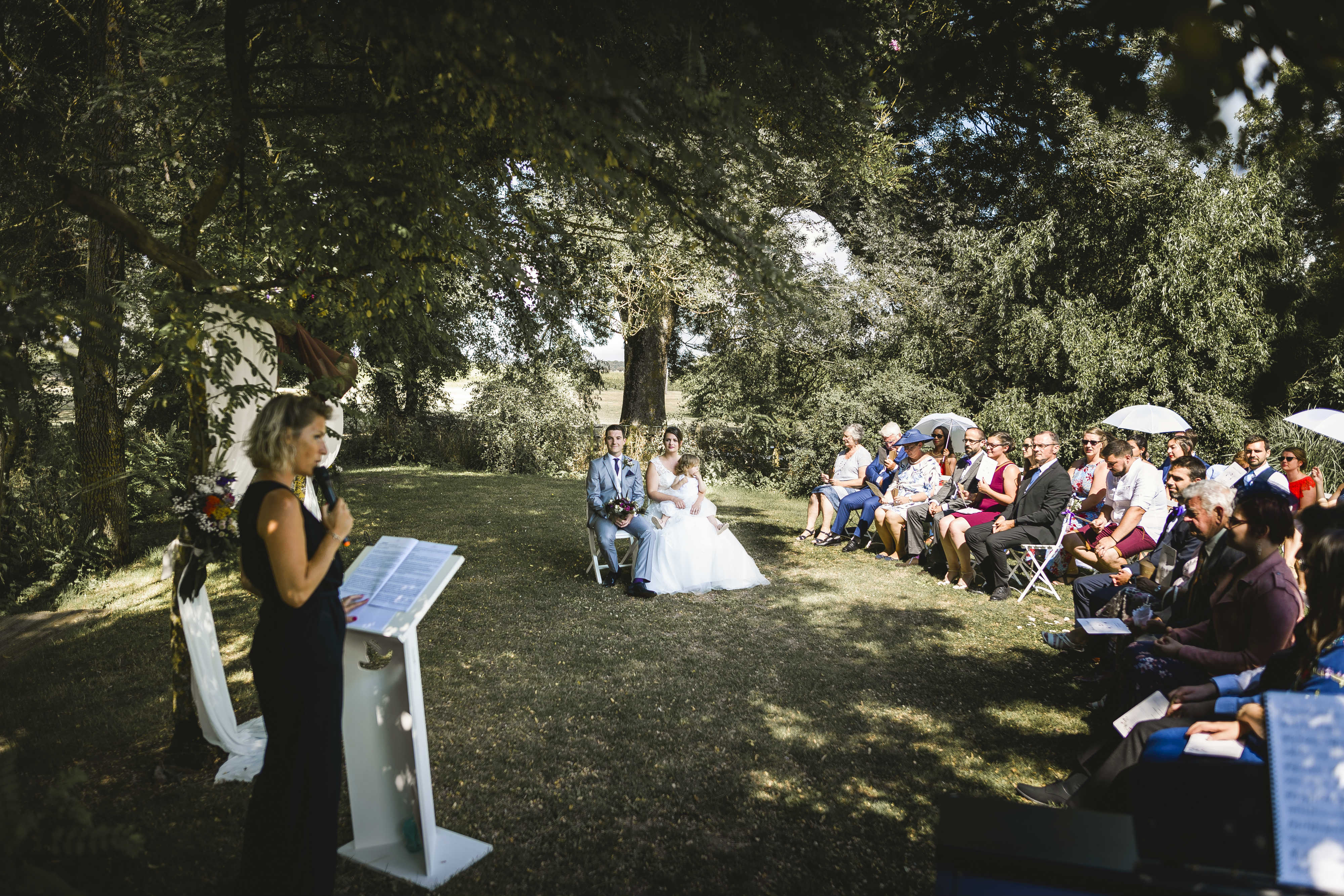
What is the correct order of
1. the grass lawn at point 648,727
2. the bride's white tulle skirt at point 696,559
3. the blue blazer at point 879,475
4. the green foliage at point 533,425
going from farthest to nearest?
the green foliage at point 533,425
the blue blazer at point 879,475
the bride's white tulle skirt at point 696,559
the grass lawn at point 648,727

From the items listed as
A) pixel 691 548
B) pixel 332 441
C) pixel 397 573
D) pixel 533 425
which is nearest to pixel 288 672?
pixel 397 573

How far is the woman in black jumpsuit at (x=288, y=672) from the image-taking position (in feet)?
9.02

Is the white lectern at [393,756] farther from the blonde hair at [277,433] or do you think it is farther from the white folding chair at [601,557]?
the white folding chair at [601,557]

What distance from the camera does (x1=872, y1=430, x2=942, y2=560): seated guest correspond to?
9.86 metres

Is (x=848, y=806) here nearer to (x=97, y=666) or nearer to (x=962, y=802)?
(x=962, y=802)

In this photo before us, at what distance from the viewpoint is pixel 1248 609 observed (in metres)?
3.88

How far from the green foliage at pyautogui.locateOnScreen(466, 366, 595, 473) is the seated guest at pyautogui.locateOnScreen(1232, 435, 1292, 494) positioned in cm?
1424

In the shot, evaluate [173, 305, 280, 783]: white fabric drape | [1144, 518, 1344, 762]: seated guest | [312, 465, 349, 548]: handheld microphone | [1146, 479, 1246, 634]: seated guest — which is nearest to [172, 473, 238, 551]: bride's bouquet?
[173, 305, 280, 783]: white fabric drape

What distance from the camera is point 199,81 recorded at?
5301 mm

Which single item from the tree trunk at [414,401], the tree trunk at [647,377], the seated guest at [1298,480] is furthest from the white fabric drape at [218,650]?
the tree trunk at [414,401]

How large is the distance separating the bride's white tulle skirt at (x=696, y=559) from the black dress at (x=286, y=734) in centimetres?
543

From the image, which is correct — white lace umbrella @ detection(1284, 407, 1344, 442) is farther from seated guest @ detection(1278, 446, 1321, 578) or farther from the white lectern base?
the white lectern base

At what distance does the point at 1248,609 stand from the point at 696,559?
17.1 ft

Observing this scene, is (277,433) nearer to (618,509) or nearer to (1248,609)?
(1248,609)
